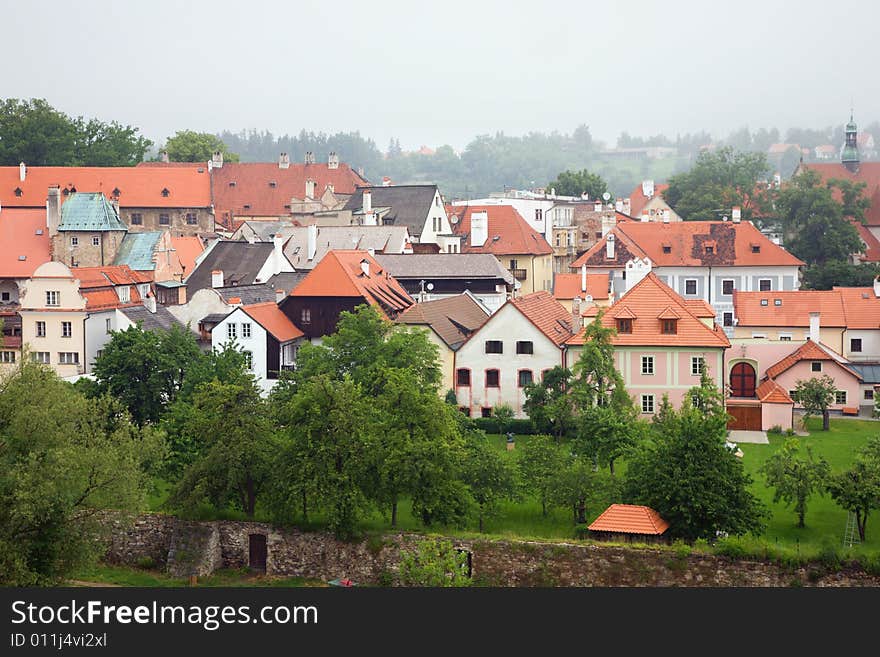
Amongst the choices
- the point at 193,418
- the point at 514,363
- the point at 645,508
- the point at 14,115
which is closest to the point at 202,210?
the point at 14,115

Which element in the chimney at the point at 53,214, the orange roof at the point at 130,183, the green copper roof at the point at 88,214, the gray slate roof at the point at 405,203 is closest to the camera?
the green copper roof at the point at 88,214

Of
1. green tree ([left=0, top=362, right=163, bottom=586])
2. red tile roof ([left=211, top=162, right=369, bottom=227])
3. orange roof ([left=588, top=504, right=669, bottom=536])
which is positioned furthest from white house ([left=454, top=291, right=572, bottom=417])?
red tile roof ([left=211, top=162, right=369, bottom=227])

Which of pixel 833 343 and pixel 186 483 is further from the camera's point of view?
pixel 833 343

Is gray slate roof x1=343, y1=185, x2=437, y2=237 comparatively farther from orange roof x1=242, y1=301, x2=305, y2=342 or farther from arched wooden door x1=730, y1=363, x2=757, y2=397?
arched wooden door x1=730, y1=363, x2=757, y2=397

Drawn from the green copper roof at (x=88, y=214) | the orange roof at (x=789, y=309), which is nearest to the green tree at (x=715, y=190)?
the orange roof at (x=789, y=309)

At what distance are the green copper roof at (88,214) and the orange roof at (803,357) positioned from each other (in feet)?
116

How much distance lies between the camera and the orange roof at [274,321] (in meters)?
51.5

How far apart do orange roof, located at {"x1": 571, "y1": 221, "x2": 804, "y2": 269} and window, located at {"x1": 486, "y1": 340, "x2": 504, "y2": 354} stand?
74.8ft

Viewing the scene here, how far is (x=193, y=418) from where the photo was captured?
3750cm

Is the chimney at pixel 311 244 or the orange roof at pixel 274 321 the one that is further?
the chimney at pixel 311 244

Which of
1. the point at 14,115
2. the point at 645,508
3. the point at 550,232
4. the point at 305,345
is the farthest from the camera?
the point at 14,115

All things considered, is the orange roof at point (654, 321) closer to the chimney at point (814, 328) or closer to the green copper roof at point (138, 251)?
the chimney at point (814, 328)

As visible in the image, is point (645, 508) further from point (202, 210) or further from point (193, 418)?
point (202, 210)

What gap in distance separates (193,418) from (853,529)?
18340mm
